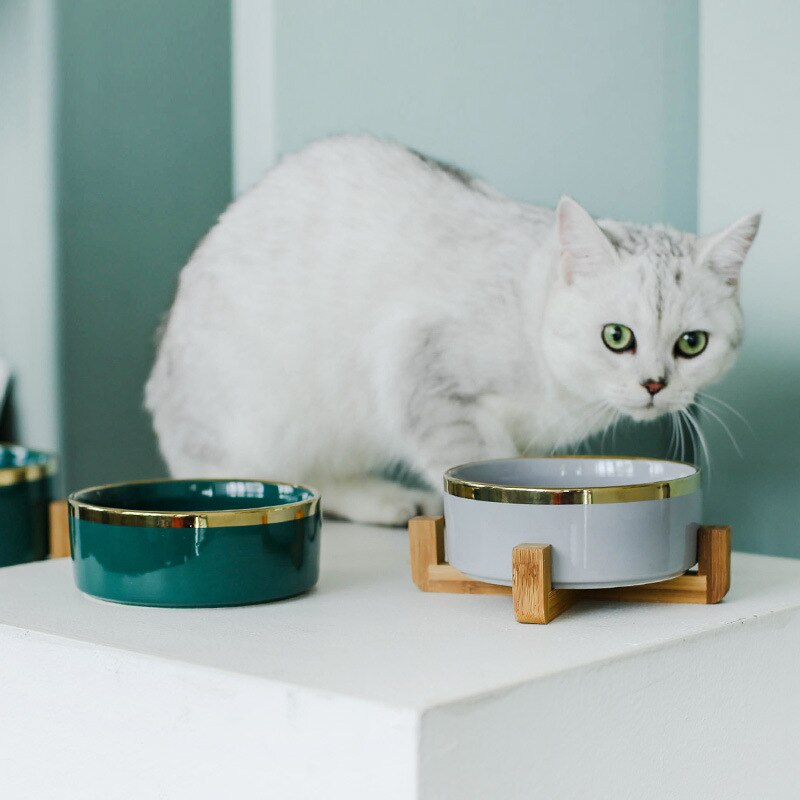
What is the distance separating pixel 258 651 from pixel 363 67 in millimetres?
689

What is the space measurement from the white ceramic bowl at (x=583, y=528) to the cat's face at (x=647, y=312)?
0.13 meters

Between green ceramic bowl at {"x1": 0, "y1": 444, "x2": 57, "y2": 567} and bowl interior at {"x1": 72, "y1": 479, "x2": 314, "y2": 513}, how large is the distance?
15cm

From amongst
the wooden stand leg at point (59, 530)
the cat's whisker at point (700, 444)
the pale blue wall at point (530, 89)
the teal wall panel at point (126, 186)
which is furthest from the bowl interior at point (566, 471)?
the teal wall panel at point (126, 186)

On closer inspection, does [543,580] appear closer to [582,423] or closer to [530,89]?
[582,423]

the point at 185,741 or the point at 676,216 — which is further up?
the point at 676,216

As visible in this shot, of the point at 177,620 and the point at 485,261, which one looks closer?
the point at 177,620

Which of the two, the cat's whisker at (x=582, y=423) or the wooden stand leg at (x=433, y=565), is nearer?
the wooden stand leg at (x=433, y=565)

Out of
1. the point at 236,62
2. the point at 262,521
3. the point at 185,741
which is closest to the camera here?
the point at 185,741

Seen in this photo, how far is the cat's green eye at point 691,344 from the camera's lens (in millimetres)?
790

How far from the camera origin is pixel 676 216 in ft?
2.89

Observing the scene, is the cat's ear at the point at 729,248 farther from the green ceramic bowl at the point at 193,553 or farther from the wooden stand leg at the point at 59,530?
the wooden stand leg at the point at 59,530

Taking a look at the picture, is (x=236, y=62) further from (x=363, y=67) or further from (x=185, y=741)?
(x=185, y=741)

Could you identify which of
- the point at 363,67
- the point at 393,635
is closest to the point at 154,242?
the point at 363,67

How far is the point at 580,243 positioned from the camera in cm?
80
